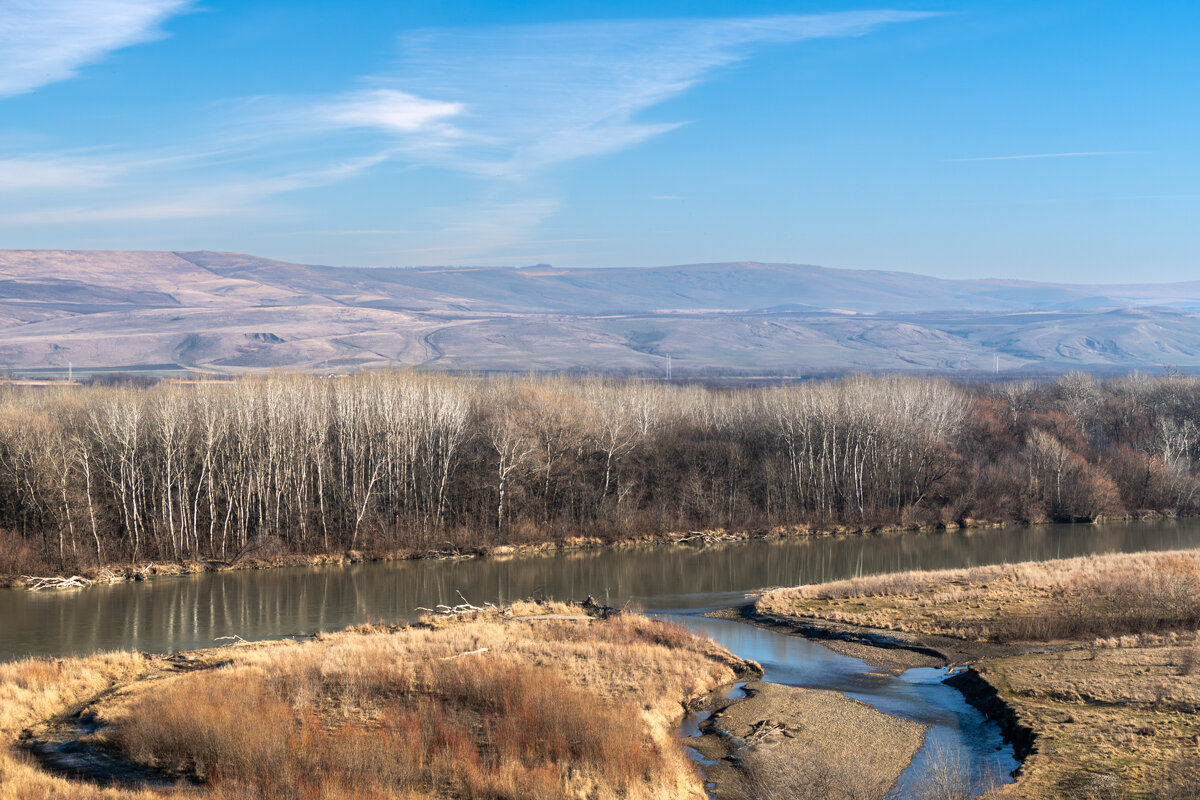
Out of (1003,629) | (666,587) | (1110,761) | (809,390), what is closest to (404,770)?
(1110,761)

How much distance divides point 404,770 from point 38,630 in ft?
71.5

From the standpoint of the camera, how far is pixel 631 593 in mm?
39125

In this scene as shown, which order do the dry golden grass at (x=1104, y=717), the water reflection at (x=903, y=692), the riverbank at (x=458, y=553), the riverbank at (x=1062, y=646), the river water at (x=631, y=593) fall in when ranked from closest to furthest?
the dry golden grass at (x=1104, y=717), the riverbank at (x=1062, y=646), the water reflection at (x=903, y=692), the river water at (x=631, y=593), the riverbank at (x=458, y=553)

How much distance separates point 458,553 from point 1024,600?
27.0 metres

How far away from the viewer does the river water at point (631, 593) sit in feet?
75.1

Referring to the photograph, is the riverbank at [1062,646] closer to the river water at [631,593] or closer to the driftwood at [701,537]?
the river water at [631,593]

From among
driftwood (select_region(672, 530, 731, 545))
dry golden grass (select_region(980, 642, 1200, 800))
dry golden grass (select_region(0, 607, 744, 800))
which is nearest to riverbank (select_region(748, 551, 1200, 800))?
dry golden grass (select_region(980, 642, 1200, 800))

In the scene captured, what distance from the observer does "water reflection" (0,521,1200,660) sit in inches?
1262

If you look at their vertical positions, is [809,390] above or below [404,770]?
above

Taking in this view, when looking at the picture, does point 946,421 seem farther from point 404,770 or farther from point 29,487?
point 404,770

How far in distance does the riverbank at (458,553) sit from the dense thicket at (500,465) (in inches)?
24.5

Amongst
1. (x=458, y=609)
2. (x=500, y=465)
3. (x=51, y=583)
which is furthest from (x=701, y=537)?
(x=51, y=583)

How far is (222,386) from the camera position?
56.3 metres

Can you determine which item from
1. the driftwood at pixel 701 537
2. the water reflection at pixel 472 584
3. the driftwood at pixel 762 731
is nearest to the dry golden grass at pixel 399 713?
the driftwood at pixel 762 731
